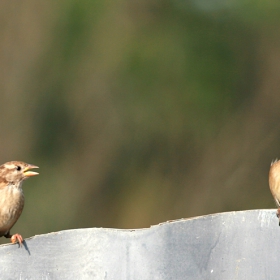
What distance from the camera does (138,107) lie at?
1013 cm

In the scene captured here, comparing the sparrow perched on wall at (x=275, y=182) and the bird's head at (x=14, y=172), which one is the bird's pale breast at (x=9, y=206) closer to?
the bird's head at (x=14, y=172)

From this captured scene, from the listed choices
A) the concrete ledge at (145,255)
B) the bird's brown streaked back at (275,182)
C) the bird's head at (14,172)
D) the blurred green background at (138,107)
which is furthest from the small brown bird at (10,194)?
the blurred green background at (138,107)

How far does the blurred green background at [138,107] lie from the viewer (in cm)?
943

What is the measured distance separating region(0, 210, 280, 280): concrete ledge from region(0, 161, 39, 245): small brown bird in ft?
5.24

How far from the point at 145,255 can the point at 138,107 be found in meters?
7.00

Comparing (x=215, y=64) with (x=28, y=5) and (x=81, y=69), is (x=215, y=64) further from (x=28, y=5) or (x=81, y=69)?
(x=28, y=5)

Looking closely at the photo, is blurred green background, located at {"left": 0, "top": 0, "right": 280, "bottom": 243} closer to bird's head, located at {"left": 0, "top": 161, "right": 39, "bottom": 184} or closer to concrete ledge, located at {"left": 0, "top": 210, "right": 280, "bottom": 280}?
bird's head, located at {"left": 0, "top": 161, "right": 39, "bottom": 184}

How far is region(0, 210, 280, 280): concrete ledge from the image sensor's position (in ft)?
10.4

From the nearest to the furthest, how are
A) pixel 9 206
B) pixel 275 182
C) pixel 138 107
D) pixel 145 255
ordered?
pixel 145 255 < pixel 9 206 < pixel 275 182 < pixel 138 107

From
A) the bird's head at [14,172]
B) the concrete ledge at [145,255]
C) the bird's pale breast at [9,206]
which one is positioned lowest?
the bird's pale breast at [9,206]

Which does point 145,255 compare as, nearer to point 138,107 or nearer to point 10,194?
point 10,194

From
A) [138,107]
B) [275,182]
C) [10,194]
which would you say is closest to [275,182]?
[275,182]

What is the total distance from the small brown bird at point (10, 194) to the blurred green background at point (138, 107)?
427 cm

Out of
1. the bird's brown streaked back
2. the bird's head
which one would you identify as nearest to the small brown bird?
the bird's head
